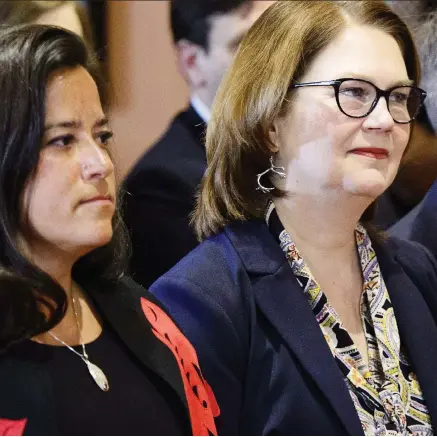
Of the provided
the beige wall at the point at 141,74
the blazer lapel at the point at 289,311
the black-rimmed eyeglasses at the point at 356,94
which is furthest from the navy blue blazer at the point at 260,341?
the beige wall at the point at 141,74

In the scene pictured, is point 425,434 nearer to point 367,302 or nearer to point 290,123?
point 367,302

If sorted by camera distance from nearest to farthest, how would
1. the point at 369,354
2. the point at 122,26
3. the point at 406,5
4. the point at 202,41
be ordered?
the point at 369,354, the point at 406,5, the point at 202,41, the point at 122,26

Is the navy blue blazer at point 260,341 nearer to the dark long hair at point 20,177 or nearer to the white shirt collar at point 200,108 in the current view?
the dark long hair at point 20,177

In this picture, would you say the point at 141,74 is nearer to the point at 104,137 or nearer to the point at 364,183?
the point at 364,183

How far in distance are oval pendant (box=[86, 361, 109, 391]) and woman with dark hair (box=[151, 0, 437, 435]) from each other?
30 cm

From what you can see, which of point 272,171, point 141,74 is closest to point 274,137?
point 272,171

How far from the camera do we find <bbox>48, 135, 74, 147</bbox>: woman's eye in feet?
3.82

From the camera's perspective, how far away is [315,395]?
1.47 m

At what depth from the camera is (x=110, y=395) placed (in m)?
1.18

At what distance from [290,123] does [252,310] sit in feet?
1.18

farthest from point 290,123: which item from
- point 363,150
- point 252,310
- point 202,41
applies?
point 202,41

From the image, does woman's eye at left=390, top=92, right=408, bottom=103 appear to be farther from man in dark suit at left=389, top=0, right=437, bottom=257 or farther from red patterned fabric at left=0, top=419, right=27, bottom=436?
red patterned fabric at left=0, top=419, right=27, bottom=436

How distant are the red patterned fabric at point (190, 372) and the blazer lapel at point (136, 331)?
0.9 inches

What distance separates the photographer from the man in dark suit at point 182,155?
1958 mm
